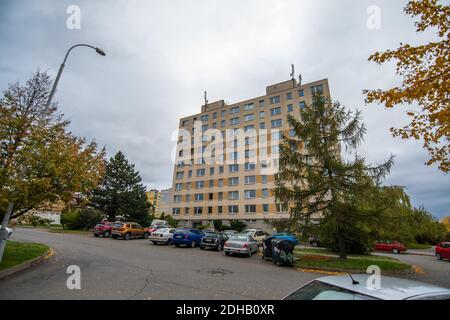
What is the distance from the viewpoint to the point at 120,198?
37188 millimetres

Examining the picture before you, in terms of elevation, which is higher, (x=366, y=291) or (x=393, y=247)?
(x=366, y=291)

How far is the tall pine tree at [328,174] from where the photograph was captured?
13.4 meters

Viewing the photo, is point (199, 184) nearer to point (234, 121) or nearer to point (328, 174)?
point (234, 121)

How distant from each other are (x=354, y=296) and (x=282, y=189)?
41.4 ft

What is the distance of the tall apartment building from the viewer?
44.0 m

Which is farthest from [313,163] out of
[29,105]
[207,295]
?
[29,105]

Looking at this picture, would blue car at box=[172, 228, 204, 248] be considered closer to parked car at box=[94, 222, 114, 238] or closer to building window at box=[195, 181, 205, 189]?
parked car at box=[94, 222, 114, 238]

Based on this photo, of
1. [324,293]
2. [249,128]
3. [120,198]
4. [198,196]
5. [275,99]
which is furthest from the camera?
[198,196]

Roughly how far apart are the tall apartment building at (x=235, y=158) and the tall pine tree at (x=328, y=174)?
2528 centimetres

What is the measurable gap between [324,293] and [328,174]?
12.7 metres

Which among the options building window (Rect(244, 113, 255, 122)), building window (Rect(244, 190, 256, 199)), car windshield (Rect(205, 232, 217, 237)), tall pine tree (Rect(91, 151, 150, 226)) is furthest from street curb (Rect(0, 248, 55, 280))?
building window (Rect(244, 113, 255, 122))

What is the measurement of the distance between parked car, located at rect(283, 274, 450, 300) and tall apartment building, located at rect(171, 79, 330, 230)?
3829 centimetres

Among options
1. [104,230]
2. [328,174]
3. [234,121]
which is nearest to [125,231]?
[104,230]

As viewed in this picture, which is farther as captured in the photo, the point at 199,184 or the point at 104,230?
the point at 199,184
